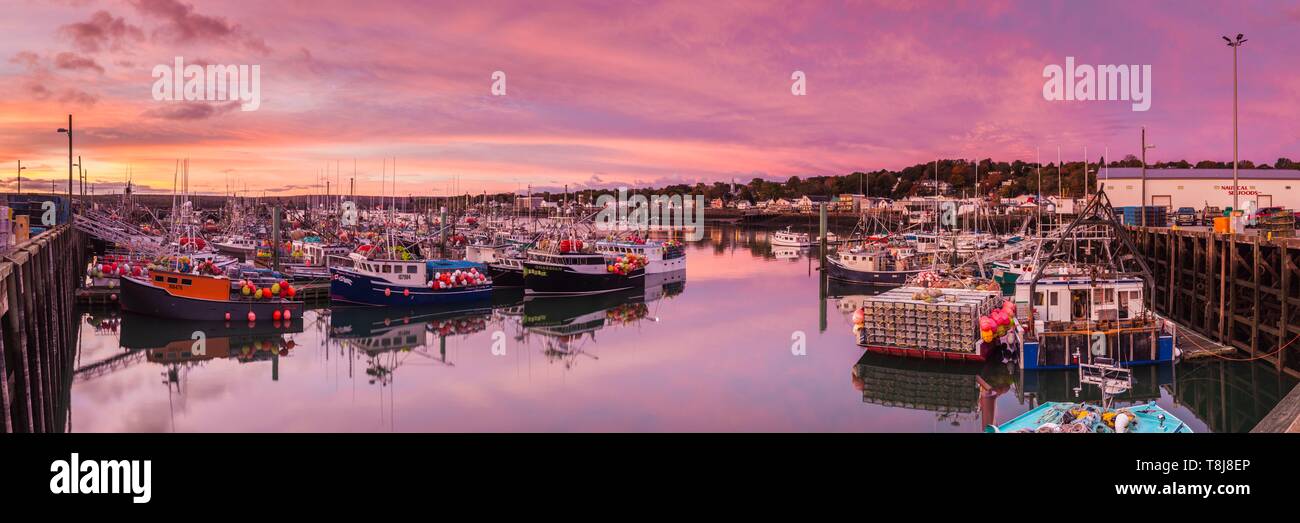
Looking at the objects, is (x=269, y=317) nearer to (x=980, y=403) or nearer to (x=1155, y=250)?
(x=980, y=403)

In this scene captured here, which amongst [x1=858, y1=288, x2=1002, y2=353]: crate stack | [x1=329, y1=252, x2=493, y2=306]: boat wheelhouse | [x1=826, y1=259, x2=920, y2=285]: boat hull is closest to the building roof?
[x1=826, y1=259, x2=920, y2=285]: boat hull

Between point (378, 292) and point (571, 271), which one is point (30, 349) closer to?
point (378, 292)

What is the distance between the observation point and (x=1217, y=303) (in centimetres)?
2469

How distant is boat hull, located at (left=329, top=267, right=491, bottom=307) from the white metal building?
4596 cm

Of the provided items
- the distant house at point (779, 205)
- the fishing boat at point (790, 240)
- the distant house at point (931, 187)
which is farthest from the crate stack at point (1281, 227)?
the distant house at point (779, 205)

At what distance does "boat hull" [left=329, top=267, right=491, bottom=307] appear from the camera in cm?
3497

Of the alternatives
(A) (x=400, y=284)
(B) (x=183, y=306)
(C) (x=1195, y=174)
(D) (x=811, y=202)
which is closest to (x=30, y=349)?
(B) (x=183, y=306)

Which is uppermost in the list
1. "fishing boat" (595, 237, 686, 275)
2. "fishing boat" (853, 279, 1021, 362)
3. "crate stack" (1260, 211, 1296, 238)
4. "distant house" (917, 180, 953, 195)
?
"distant house" (917, 180, 953, 195)

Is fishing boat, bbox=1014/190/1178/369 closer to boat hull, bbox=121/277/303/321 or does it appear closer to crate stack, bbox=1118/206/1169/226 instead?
crate stack, bbox=1118/206/1169/226

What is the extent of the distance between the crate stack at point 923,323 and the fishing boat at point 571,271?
20806 millimetres

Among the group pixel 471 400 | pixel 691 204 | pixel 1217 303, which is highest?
pixel 691 204

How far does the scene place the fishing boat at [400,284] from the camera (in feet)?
115
